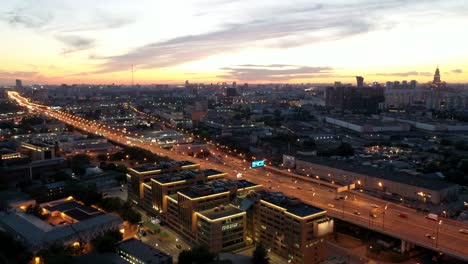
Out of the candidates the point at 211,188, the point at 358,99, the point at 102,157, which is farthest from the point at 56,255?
the point at 358,99

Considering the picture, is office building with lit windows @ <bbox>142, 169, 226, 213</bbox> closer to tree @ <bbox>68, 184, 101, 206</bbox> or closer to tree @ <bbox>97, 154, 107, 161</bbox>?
tree @ <bbox>68, 184, 101, 206</bbox>

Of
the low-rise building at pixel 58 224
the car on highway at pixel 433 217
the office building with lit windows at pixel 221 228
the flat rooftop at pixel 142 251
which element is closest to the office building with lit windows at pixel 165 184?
the low-rise building at pixel 58 224

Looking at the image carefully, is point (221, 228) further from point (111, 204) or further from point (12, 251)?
point (12, 251)

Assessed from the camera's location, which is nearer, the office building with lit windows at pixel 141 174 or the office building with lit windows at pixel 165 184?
the office building with lit windows at pixel 165 184

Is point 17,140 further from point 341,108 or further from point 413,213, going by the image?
point 341,108

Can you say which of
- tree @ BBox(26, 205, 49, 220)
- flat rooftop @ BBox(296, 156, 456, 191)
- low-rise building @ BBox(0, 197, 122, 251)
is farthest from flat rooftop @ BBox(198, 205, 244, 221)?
flat rooftop @ BBox(296, 156, 456, 191)

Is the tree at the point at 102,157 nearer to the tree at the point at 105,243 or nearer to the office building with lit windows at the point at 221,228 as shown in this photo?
the tree at the point at 105,243
